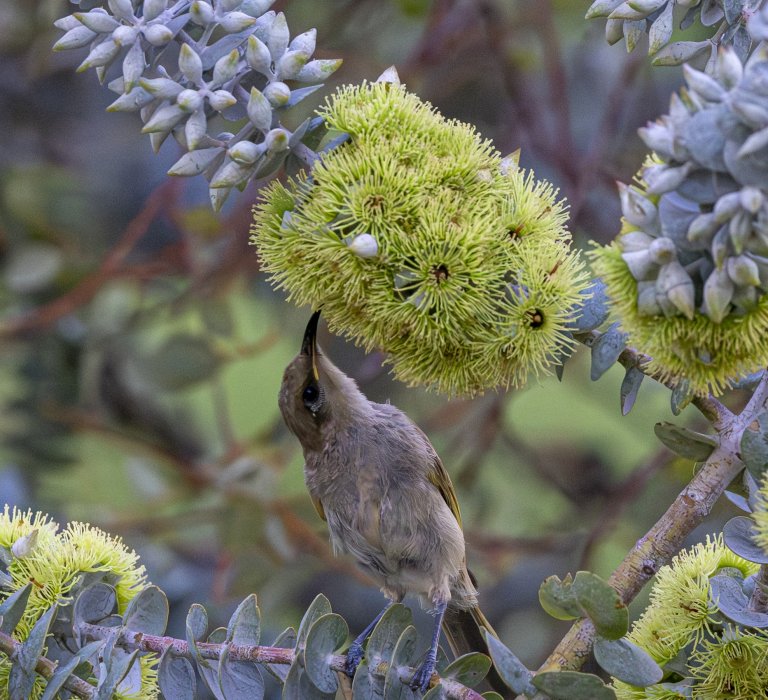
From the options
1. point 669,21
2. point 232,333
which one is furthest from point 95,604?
point 232,333

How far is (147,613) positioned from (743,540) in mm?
709

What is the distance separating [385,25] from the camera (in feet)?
10.5

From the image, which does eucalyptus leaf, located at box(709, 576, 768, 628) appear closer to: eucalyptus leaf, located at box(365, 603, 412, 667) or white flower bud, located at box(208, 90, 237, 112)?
eucalyptus leaf, located at box(365, 603, 412, 667)

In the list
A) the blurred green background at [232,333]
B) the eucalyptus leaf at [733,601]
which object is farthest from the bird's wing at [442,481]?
the eucalyptus leaf at [733,601]

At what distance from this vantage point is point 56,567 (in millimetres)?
1244

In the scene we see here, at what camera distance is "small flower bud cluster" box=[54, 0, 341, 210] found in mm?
1114

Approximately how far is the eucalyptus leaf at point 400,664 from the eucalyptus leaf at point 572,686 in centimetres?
22

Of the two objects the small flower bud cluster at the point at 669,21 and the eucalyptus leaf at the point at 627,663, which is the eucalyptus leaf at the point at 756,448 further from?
the small flower bud cluster at the point at 669,21

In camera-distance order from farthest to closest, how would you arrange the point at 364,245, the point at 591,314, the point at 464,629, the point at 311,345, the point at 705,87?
the point at 464,629, the point at 311,345, the point at 591,314, the point at 364,245, the point at 705,87

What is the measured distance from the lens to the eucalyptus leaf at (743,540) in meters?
1.02

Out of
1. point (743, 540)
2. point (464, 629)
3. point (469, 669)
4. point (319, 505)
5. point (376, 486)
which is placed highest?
point (743, 540)

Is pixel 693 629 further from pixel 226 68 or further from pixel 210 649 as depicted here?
pixel 226 68

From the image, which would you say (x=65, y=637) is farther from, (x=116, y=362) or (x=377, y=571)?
(x=116, y=362)

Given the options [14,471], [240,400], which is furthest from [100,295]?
[240,400]
